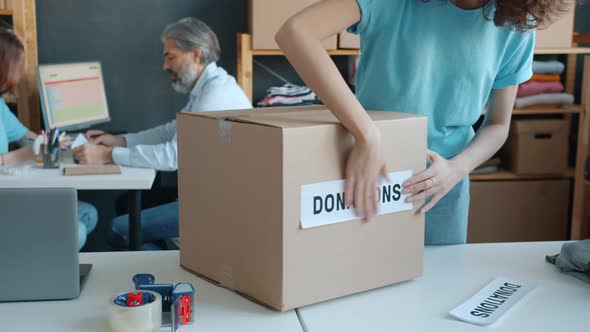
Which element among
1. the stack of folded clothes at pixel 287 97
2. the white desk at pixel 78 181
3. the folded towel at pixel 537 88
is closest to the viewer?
the white desk at pixel 78 181

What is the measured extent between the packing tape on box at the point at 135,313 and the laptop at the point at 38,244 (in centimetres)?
15

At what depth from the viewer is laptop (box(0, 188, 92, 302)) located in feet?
4.00

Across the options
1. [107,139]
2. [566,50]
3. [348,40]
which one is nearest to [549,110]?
[566,50]

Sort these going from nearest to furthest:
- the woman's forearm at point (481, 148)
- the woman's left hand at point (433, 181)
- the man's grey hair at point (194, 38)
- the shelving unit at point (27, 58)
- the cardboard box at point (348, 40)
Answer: the woman's left hand at point (433, 181) → the woman's forearm at point (481, 148) → the man's grey hair at point (194, 38) → the shelving unit at point (27, 58) → the cardboard box at point (348, 40)

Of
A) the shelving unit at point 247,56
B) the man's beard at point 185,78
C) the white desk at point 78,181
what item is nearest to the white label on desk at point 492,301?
the white desk at point 78,181

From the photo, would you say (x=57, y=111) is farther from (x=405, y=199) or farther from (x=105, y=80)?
(x=405, y=199)

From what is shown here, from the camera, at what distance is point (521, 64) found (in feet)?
5.10

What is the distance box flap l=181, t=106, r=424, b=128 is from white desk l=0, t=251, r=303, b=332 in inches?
12.5

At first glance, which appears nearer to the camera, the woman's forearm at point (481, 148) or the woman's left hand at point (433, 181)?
the woman's left hand at point (433, 181)

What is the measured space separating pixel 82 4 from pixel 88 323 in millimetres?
2908

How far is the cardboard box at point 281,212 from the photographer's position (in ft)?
3.83

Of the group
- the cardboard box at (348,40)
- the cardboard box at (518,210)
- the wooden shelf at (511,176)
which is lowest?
the cardboard box at (518,210)

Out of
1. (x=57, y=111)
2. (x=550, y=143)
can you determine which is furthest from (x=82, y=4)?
(x=550, y=143)

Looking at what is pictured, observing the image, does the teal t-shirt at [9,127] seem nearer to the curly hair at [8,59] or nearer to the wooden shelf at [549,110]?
the curly hair at [8,59]
